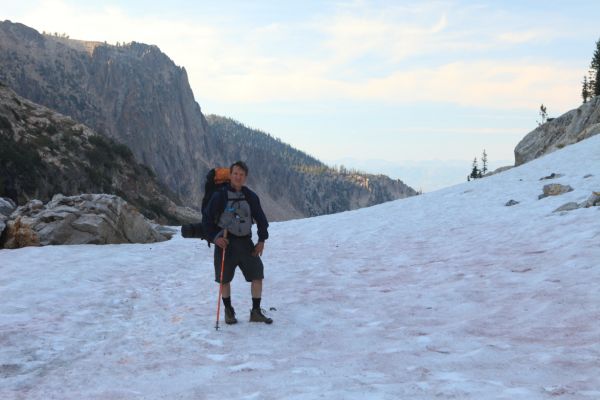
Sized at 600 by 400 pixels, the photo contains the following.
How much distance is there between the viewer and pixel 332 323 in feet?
25.9

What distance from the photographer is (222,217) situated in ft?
26.1

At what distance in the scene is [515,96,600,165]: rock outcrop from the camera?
1698 inches

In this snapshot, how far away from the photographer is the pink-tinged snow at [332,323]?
5.23m

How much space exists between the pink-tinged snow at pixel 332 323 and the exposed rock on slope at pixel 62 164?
41060mm

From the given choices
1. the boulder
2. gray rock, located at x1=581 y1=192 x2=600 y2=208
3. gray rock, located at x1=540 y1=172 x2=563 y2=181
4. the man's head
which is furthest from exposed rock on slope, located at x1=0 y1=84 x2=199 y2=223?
gray rock, located at x1=581 y1=192 x2=600 y2=208

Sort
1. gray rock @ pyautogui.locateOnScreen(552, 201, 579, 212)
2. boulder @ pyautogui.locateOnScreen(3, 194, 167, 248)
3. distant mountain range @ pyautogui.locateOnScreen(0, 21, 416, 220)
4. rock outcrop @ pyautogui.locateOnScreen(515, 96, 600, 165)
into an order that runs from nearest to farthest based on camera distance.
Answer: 1. gray rock @ pyautogui.locateOnScreen(552, 201, 579, 212)
2. boulder @ pyautogui.locateOnScreen(3, 194, 167, 248)
3. rock outcrop @ pyautogui.locateOnScreen(515, 96, 600, 165)
4. distant mountain range @ pyautogui.locateOnScreen(0, 21, 416, 220)

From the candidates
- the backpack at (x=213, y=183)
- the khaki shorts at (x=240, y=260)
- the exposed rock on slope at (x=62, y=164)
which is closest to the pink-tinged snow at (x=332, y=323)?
the khaki shorts at (x=240, y=260)

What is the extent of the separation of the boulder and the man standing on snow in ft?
34.6

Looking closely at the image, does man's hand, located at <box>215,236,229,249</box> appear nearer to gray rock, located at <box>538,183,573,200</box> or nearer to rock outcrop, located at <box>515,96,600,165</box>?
gray rock, located at <box>538,183,573,200</box>

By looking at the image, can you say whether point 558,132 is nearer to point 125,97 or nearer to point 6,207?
point 6,207

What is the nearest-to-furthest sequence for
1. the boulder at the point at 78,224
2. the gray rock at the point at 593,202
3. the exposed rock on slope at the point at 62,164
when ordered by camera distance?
1. the gray rock at the point at 593,202
2. the boulder at the point at 78,224
3. the exposed rock on slope at the point at 62,164

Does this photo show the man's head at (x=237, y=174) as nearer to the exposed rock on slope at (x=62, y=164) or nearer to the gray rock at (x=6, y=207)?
the gray rock at (x=6, y=207)

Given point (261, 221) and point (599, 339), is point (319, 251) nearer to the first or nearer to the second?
point (261, 221)

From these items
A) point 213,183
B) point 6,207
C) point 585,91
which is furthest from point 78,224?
point 585,91
